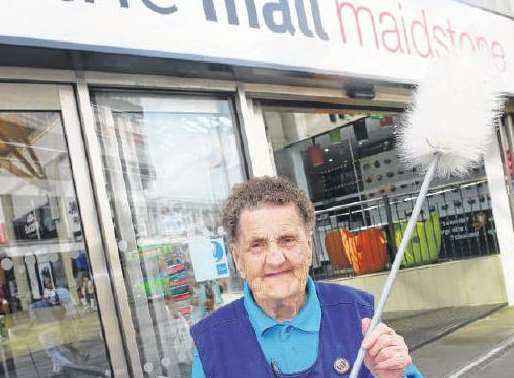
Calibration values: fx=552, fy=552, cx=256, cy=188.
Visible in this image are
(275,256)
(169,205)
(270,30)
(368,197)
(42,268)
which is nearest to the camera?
(275,256)

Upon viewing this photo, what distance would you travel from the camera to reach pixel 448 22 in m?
5.45

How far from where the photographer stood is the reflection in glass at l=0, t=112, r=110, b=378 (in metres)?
3.07

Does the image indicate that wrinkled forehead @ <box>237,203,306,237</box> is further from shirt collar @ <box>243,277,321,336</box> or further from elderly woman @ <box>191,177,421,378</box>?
shirt collar @ <box>243,277,321,336</box>

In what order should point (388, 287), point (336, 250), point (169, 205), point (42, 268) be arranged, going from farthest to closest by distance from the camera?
point (336, 250), point (169, 205), point (42, 268), point (388, 287)

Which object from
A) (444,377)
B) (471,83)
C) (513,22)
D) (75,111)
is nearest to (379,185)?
(513,22)

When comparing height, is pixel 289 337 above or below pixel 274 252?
below

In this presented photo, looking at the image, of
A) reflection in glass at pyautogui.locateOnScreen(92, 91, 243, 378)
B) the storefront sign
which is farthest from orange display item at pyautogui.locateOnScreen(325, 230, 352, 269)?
reflection in glass at pyautogui.locateOnScreen(92, 91, 243, 378)

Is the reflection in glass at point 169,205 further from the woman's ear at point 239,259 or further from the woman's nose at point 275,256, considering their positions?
the woman's nose at point 275,256

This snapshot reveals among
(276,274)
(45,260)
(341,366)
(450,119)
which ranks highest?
(450,119)

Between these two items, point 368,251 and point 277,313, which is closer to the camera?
point 277,313

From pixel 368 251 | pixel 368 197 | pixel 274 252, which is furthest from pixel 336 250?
pixel 274 252

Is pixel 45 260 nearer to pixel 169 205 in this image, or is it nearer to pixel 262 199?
pixel 169 205

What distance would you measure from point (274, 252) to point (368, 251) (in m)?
6.92

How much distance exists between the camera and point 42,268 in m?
3.12
